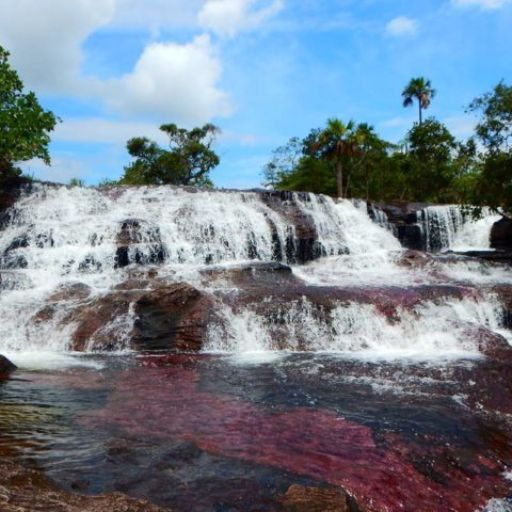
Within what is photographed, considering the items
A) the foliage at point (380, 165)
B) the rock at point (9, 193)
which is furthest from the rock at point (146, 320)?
the foliage at point (380, 165)

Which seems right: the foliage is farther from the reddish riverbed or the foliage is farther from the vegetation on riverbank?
the reddish riverbed

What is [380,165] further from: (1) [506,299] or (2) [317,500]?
(2) [317,500]

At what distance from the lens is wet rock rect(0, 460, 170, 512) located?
11.5 ft

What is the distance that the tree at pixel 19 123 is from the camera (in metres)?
20.6

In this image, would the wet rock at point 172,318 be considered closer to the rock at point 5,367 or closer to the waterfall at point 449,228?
the rock at point 5,367

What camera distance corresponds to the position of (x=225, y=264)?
1761 centimetres

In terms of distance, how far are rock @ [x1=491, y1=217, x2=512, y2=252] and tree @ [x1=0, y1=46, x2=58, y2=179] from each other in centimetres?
2181

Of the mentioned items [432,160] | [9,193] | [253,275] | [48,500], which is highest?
[432,160]

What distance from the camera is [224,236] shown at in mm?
21031

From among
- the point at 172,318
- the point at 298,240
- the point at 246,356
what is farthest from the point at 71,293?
the point at 298,240

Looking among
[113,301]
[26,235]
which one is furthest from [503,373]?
[26,235]

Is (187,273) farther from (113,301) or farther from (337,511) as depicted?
(337,511)

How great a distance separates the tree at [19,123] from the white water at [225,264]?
7.88 feet

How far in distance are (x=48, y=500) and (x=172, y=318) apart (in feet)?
28.2
